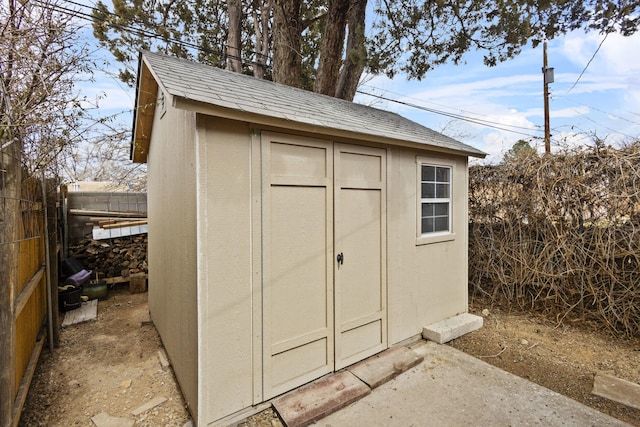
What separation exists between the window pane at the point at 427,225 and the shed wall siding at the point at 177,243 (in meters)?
2.95

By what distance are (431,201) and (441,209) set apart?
32 centimetres

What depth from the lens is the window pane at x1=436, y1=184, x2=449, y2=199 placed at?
430 cm

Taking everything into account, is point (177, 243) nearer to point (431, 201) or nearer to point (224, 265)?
point (224, 265)

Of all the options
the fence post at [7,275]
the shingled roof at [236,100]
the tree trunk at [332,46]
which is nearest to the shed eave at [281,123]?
the shingled roof at [236,100]

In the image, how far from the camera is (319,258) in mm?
3000

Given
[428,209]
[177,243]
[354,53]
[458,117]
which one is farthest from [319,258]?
[458,117]

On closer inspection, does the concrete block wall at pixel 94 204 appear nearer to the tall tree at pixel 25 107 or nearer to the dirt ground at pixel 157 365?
the dirt ground at pixel 157 365

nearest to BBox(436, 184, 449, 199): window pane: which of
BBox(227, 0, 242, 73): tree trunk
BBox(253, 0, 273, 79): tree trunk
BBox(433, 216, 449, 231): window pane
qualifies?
BBox(433, 216, 449, 231): window pane

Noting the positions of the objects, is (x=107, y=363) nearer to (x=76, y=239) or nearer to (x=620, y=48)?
(x=76, y=239)

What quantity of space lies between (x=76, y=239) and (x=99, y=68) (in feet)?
15.2

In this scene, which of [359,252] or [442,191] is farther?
[442,191]

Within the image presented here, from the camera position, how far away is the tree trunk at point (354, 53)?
6.73 meters

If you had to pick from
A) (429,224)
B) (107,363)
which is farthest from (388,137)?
(107,363)

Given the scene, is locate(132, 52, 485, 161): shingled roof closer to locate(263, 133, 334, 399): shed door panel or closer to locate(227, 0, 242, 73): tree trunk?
locate(263, 133, 334, 399): shed door panel
